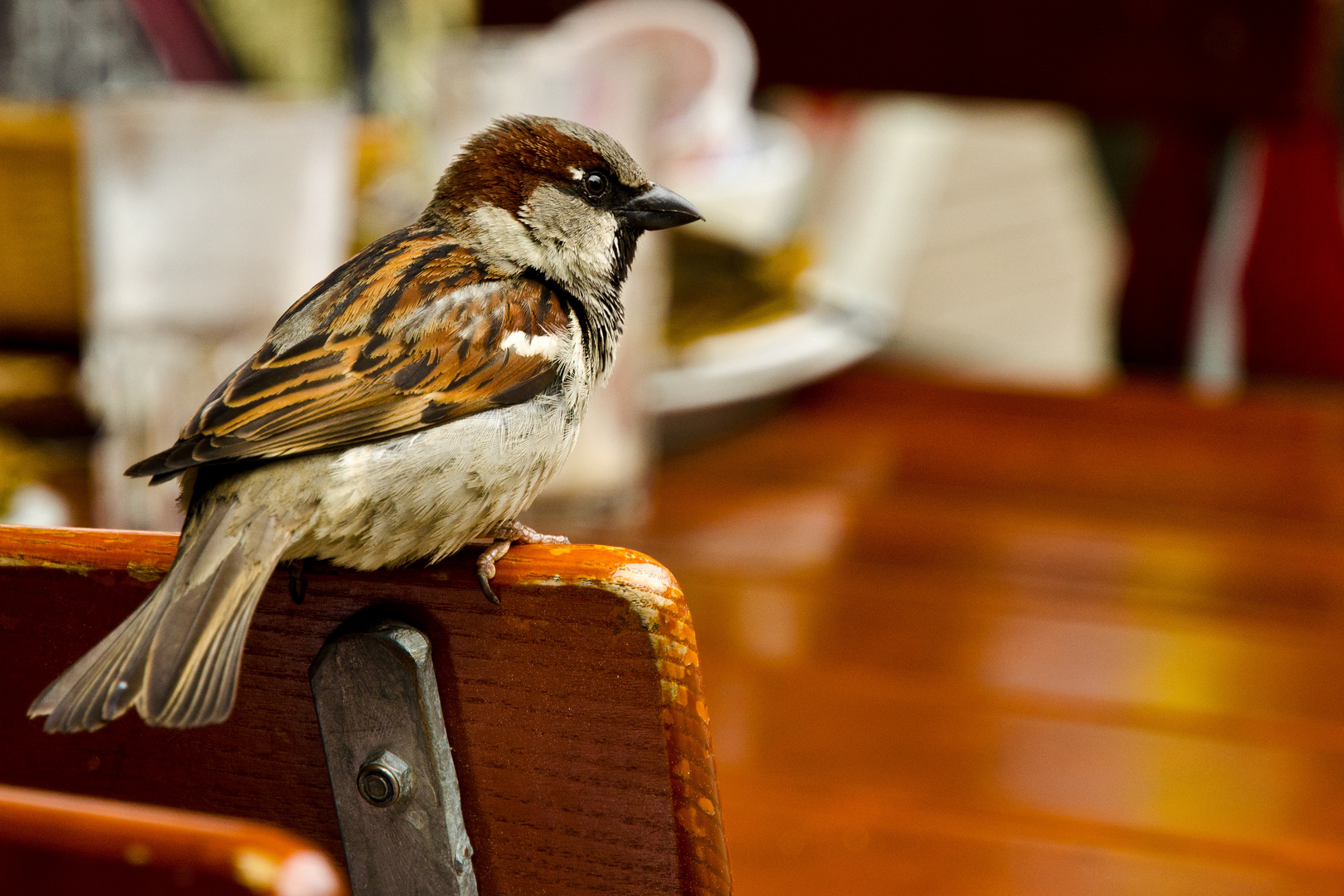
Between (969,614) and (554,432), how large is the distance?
0.66 meters

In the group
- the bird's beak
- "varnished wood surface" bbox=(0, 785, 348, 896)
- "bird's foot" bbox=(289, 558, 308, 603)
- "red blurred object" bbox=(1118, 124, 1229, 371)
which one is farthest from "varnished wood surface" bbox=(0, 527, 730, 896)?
"red blurred object" bbox=(1118, 124, 1229, 371)

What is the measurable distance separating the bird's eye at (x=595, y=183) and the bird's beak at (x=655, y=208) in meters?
0.01

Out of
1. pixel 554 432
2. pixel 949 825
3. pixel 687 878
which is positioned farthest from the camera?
pixel 949 825

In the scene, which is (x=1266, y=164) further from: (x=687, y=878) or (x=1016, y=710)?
(x=687, y=878)

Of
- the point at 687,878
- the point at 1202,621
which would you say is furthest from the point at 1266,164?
the point at 687,878

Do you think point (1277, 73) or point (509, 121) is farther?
point (1277, 73)

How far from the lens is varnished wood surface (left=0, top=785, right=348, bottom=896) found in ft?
0.88

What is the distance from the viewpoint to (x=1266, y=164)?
2416 mm

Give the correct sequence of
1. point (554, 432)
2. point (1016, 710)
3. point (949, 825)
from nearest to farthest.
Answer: point (554, 432)
point (949, 825)
point (1016, 710)

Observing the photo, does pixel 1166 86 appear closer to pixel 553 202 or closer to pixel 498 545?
pixel 553 202

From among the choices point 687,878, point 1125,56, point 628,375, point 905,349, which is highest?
point 1125,56

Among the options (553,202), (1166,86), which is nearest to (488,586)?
(553,202)

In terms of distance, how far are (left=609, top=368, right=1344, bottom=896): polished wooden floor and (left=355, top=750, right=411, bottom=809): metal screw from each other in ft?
1.25

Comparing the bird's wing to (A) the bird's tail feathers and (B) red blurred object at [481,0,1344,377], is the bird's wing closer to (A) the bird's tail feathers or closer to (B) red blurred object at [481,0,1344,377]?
(A) the bird's tail feathers
